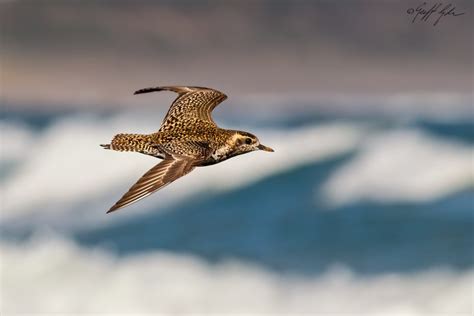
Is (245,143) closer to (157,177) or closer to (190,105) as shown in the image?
(190,105)

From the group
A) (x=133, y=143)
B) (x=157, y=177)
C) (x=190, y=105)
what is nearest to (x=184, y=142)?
(x=133, y=143)

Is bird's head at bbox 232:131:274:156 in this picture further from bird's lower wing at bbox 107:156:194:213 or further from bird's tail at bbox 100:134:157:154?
bird's lower wing at bbox 107:156:194:213

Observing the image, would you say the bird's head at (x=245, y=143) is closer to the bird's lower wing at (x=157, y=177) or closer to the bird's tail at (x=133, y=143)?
the bird's tail at (x=133, y=143)

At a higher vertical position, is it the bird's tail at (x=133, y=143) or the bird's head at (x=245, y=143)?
the bird's head at (x=245, y=143)

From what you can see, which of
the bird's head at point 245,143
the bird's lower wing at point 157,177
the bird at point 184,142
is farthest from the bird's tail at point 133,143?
the bird's head at point 245,143

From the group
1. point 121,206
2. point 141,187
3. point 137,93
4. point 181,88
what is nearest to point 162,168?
point 141,187

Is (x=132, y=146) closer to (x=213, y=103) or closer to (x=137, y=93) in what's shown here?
(x=137, y=93)
